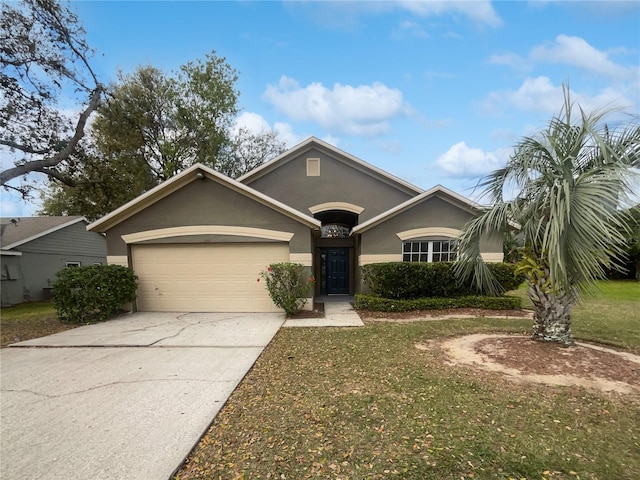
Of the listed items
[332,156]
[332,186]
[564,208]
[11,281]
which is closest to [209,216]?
[332,186]

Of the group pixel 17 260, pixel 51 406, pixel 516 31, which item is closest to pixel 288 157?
pixel 516 31

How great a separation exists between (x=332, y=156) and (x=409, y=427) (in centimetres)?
1207

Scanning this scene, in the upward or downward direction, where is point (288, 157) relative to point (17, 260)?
upward

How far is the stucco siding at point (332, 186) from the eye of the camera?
13977 mm

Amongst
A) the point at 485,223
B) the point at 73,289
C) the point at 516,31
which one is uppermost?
the point at 516,31

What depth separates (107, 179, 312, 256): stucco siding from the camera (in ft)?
33.0

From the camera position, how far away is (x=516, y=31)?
8562mm

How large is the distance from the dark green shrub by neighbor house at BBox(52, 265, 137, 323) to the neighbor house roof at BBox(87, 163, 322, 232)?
159cm

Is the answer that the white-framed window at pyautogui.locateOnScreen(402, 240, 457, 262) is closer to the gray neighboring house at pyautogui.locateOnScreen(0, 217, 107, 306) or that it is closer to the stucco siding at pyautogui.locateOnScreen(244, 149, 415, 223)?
the stucco siding at pyautogui.locateOnScreen(244, 149, 415, 223)

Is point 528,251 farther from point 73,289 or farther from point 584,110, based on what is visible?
point 73,289

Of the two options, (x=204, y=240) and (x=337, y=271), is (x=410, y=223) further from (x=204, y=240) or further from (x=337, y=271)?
(x=204, y=240)

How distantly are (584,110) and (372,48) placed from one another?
7.95m

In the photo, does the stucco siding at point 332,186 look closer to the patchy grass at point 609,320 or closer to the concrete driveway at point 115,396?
the patchy grass at point 609,320

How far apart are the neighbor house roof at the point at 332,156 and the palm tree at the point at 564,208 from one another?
26.2ft
